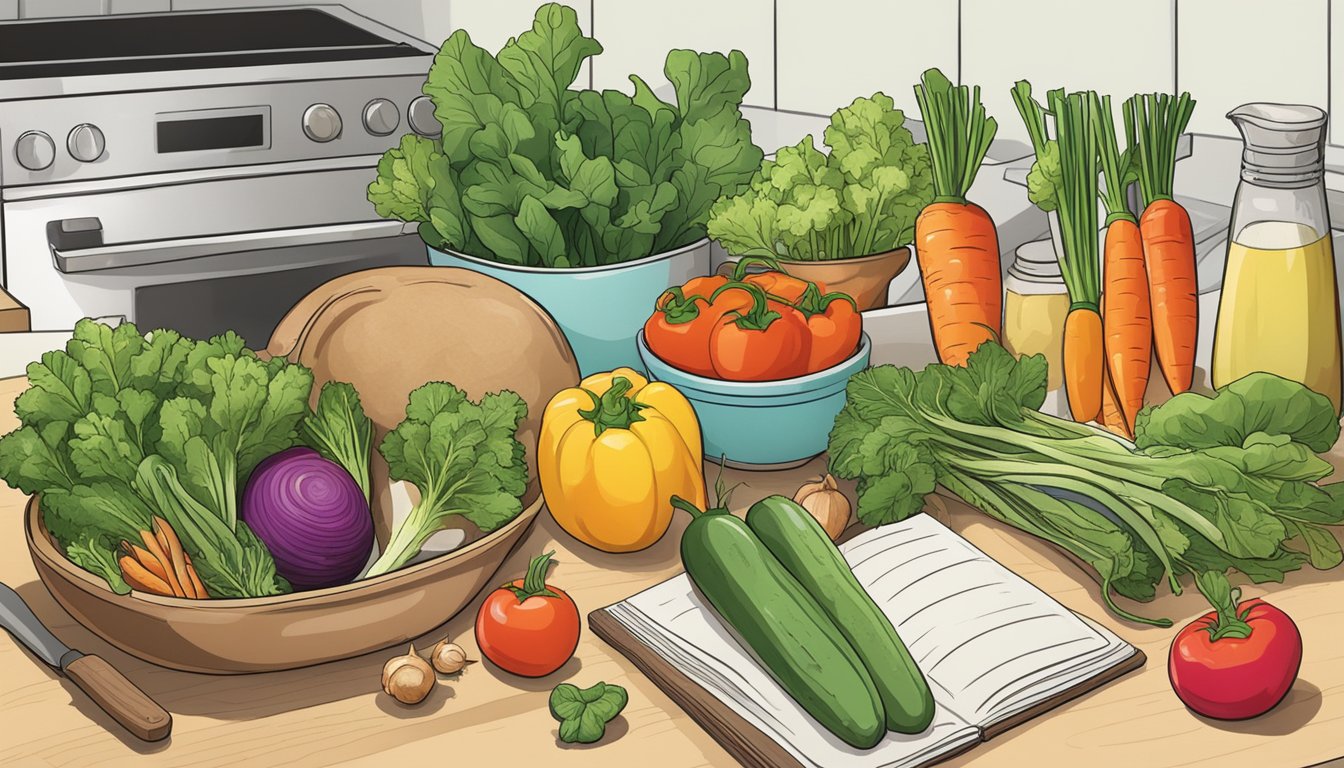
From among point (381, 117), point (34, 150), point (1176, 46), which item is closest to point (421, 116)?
point (381, 117)

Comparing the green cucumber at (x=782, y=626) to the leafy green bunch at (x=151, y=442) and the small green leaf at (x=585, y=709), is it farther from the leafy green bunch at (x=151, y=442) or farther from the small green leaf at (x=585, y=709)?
the leafy green bunch at (x=151, y=442)

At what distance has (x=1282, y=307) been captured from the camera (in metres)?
1.26

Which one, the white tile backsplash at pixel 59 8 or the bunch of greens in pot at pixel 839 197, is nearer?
the bunch of greens in pot at pixel 839 197

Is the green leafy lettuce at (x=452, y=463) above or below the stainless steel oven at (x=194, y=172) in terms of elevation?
below

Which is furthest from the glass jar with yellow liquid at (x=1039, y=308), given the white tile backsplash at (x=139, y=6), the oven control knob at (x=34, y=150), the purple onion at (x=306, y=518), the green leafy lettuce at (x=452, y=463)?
the white tile backsplash at (x=139, y=6)

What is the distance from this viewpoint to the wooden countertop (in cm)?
83

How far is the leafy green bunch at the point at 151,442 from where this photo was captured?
0.89m

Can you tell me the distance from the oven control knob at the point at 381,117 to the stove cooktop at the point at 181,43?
0.08m

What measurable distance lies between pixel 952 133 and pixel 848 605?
1.93 feet

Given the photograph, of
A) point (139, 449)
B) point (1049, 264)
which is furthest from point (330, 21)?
point (139, 449)

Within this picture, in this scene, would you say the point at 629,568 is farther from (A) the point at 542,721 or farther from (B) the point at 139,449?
(B) the point at 139,449

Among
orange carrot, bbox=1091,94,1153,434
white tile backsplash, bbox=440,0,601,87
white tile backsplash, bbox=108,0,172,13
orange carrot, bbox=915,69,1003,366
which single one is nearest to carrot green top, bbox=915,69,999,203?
orange carrot, bbox=915,69,1003,366

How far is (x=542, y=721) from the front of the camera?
0.87m

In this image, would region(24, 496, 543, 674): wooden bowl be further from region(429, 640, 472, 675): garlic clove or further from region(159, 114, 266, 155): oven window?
region(159, 114, 266, 155): oven window
